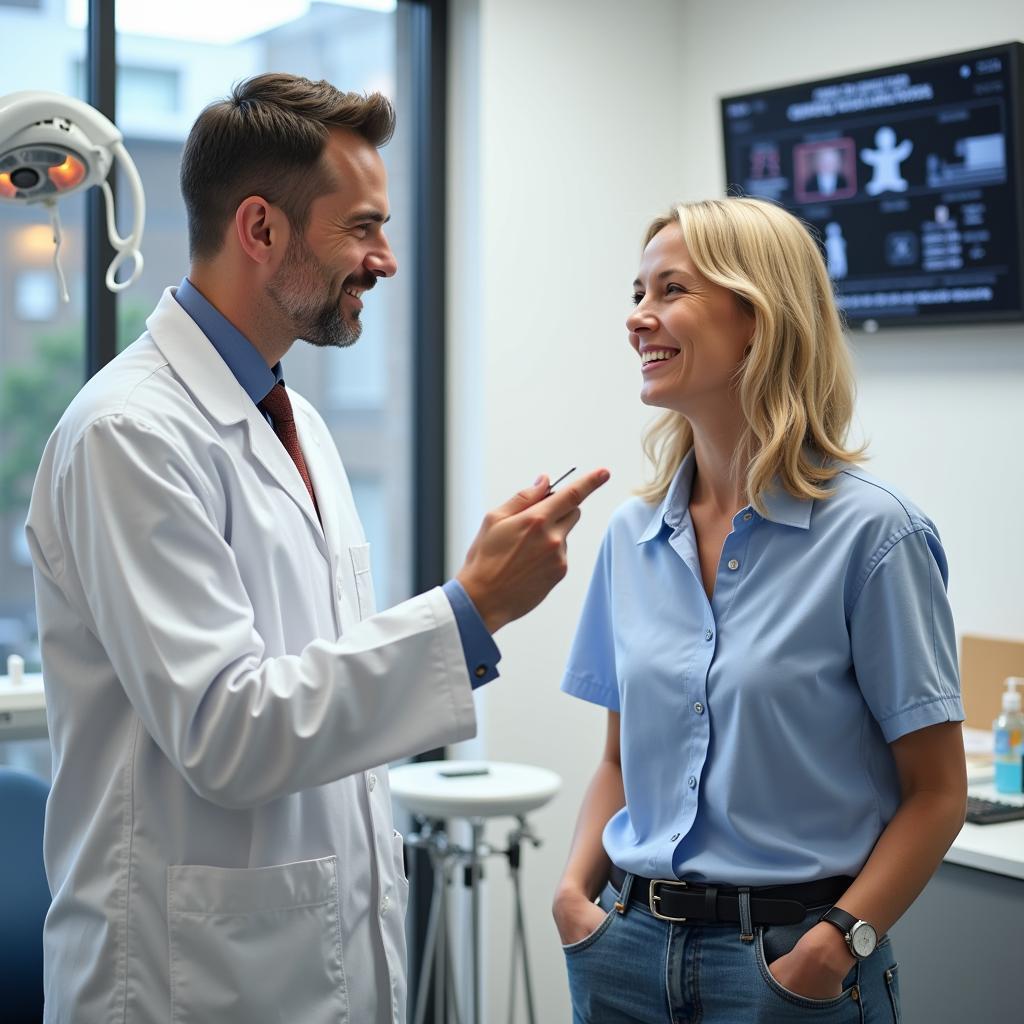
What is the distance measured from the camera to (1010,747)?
2447mm


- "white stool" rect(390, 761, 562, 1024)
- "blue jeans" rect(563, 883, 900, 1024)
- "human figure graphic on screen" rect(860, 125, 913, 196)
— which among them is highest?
"human figure graphic on screen" rect(860, 125, 913, 196)

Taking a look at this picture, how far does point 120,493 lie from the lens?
1269mm

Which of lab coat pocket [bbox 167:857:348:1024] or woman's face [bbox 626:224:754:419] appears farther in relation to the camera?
woman's face [bbox 626:224:754:419]

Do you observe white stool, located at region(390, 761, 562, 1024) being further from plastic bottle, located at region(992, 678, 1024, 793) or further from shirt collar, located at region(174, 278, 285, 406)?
shirt collar, located at region(174, 278, 285, 406)

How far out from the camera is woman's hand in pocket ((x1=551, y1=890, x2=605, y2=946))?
1.64 meters

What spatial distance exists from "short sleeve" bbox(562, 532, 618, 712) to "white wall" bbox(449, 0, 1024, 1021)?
132 cm

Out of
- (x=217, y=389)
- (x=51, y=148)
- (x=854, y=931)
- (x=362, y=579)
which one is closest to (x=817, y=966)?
(x=854, y=931)

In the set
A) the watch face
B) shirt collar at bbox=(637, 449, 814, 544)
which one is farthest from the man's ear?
the watch face

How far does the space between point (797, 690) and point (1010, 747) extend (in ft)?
3.83

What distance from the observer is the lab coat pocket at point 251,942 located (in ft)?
4.37

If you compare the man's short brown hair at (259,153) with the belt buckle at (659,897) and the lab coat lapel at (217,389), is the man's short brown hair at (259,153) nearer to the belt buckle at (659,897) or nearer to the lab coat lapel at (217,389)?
the lab coat lapel at (217,389)

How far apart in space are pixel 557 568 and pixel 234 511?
36 cm

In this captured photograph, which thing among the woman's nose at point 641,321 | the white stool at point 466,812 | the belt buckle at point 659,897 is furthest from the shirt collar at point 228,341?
the white stool at point 466,812

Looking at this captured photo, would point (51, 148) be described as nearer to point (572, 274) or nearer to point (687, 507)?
point (687, 507)
